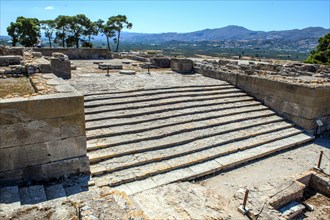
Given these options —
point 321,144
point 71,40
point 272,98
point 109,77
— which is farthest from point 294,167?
point 71,40

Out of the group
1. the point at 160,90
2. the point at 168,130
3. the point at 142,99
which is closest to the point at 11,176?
the point at 168,130

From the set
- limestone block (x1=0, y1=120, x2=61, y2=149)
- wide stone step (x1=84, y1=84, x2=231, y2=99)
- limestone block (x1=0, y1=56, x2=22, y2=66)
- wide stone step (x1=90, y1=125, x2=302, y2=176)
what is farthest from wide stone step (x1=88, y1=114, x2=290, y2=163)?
limestone block (x1=0, y1=56, x2=22, y2=66)

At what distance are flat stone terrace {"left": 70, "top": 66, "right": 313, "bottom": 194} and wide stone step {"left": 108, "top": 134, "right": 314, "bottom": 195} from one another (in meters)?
0.02

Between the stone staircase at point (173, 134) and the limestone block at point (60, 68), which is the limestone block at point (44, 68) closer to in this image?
the stone staircase at point (173, 134)

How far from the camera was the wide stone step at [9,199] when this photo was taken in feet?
14.5

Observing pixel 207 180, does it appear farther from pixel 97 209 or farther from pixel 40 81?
pixel 40 81

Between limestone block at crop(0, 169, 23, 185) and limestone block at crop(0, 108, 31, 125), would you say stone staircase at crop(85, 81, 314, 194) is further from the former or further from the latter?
limestone block at crop(0, 108, 31, 125)

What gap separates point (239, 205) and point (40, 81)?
19.3 feet

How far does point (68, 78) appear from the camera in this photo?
38.5 feet

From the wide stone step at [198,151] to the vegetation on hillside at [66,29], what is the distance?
25809 millimetres

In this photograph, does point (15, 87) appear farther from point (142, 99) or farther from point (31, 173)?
point (142, 99)

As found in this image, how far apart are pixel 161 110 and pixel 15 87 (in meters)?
4.67

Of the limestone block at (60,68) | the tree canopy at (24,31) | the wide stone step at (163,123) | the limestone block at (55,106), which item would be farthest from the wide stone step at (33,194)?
the tree canopy at (24,31)

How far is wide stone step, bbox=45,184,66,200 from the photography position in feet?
17.4
